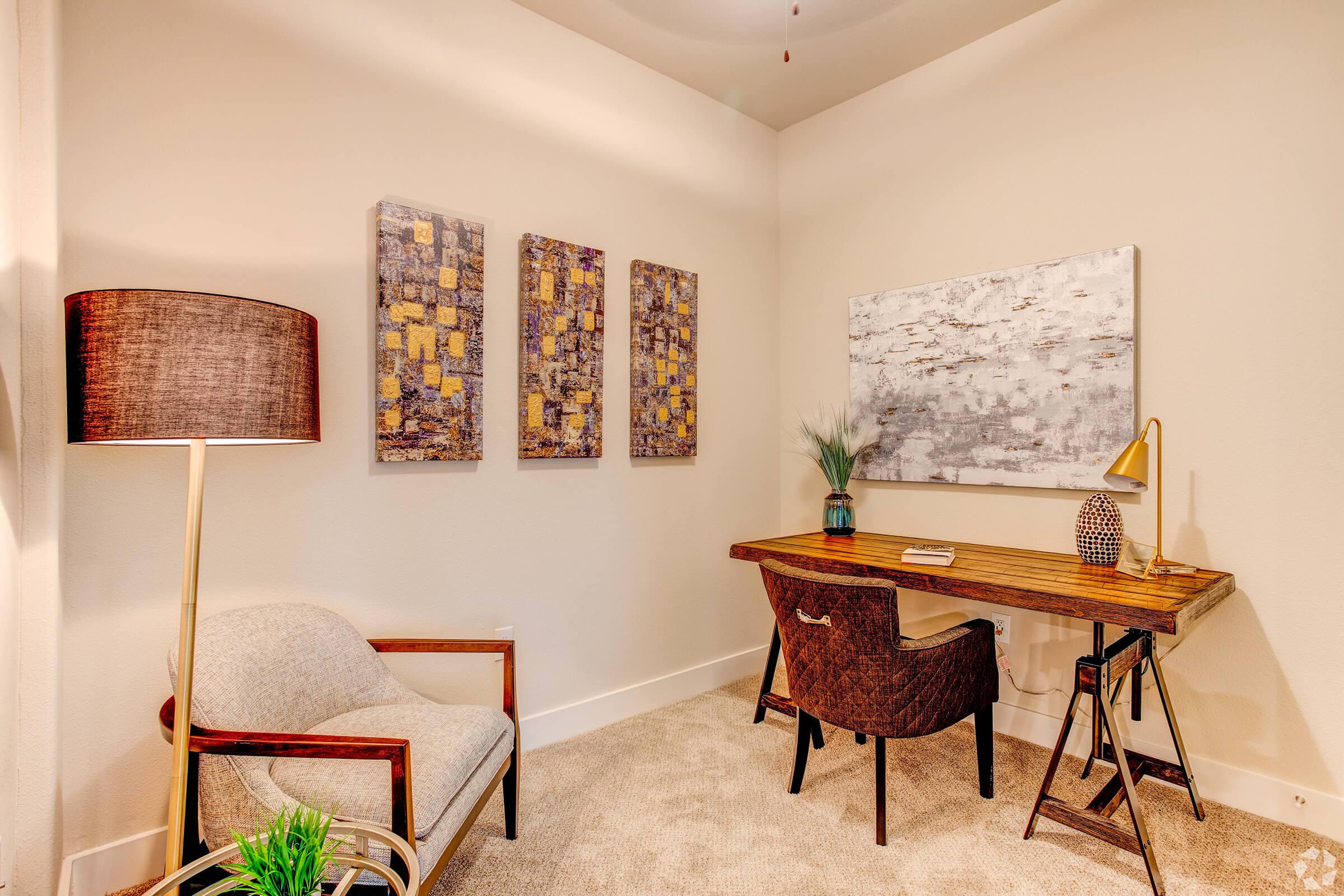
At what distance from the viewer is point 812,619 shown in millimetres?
1958

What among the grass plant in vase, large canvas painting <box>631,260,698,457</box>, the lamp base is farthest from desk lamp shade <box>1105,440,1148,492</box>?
large canvas painting <box>631,260,698,457</box>

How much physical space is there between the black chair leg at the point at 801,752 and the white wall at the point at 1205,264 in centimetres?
100

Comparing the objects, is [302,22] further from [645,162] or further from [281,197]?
[645,162]

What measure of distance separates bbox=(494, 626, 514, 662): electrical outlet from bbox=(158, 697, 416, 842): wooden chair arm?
3.49 feet

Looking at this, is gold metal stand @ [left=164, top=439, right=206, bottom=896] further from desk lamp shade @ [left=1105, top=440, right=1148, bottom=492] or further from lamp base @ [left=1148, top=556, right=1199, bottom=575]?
lamp base @ [left=1148, top=556, right=1199, bottom=575]

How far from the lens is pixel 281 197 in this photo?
1992 mm

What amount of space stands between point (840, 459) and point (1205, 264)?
140 cm

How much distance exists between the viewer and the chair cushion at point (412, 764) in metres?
1.40

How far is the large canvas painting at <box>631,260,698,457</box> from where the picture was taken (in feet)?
9.34

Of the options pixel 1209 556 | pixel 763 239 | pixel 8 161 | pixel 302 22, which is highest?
pixel 302 22

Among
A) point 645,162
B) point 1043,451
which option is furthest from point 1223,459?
point 645,162

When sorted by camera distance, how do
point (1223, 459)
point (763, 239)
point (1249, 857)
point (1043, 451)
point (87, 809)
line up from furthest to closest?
point (763, 239)
point (1043, 451)
point (1223, 459)
point (1249, 857)
point (87, 809)

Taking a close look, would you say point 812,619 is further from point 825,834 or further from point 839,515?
point 839,515

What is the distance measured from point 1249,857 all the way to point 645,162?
3066mm
